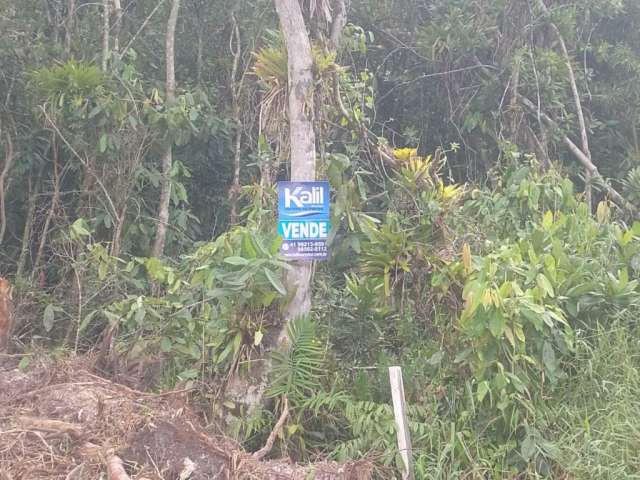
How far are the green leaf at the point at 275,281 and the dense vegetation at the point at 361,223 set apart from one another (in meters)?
0.06

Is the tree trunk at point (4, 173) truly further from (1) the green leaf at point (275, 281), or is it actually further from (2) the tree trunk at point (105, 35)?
(1) the green leaf at point (275, 281)

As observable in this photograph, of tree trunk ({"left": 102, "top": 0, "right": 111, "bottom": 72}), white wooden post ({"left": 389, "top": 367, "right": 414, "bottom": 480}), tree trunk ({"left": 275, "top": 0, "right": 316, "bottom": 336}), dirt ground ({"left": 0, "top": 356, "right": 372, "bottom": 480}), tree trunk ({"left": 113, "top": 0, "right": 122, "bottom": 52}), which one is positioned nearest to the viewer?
dirt ground ({"left": 0, "top": 356, "right": 372, "bottom": 480})

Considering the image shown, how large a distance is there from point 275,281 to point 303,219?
0.37 metres

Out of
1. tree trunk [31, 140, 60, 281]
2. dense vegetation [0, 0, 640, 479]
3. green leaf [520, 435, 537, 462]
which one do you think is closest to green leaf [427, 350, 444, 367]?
dense vegetation [0, 0, 640, 479]

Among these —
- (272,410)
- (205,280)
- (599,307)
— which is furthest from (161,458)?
(599,307)

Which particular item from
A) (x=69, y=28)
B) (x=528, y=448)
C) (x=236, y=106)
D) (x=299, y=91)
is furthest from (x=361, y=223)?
(x=69, y=28)

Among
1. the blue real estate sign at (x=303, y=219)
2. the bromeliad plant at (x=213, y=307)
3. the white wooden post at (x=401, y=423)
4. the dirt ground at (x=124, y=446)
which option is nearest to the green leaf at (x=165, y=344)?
the bromeliad plant at (x=213, y=307)

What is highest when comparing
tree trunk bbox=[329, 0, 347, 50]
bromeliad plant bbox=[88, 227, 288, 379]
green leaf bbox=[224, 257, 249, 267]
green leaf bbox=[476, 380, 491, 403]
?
tree trunk bbox=[329, 0, 347, 50]

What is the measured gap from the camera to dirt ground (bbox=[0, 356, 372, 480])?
10.2ft

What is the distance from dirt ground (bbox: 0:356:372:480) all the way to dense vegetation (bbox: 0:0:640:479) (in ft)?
0.85

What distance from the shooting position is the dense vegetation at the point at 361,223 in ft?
11.6

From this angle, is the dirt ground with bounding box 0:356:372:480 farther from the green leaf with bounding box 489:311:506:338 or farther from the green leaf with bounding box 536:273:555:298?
the green leaf with bounding box 536:273:555:298

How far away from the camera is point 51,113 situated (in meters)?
5.70

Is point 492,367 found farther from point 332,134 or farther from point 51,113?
point 51,113
